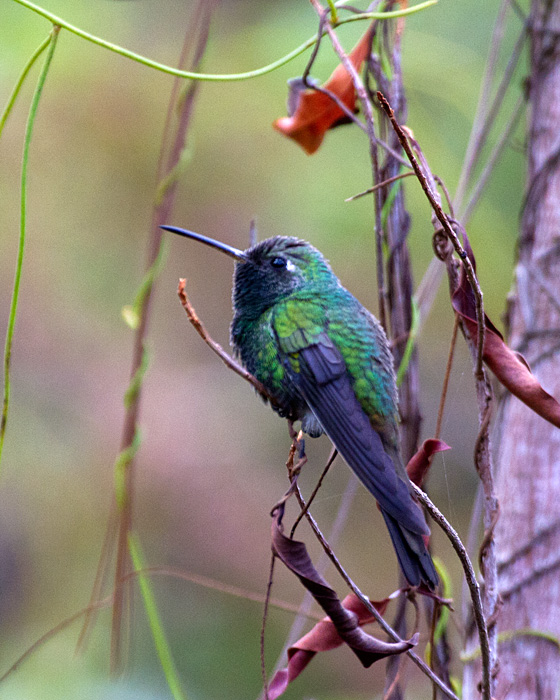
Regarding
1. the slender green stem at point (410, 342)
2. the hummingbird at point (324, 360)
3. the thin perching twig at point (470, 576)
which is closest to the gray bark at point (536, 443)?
the slender green stem at point (410, 342)

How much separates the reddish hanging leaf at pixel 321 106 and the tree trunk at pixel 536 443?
25.2 inches

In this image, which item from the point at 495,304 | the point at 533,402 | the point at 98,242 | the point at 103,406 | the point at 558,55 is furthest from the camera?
the point at 103,406

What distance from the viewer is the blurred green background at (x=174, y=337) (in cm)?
375

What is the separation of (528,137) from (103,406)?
9.92 feet

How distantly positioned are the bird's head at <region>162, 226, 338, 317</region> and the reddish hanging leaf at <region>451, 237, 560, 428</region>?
605 mm

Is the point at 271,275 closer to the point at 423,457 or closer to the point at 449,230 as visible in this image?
the point at 423,457

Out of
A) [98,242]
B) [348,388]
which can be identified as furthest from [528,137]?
[98,242]

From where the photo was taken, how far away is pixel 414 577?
114 centimetres

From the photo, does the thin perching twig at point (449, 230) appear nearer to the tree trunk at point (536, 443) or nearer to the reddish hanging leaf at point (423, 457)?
the reddish hanging leaf at point (423, 457)

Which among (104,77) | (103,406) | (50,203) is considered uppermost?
(104,77)

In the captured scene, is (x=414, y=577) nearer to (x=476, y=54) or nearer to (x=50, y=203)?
(x=476, y=54)

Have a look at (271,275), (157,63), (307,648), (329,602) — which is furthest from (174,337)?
(329,602)

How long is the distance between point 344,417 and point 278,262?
1.51 ft

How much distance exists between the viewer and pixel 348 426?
138cm
